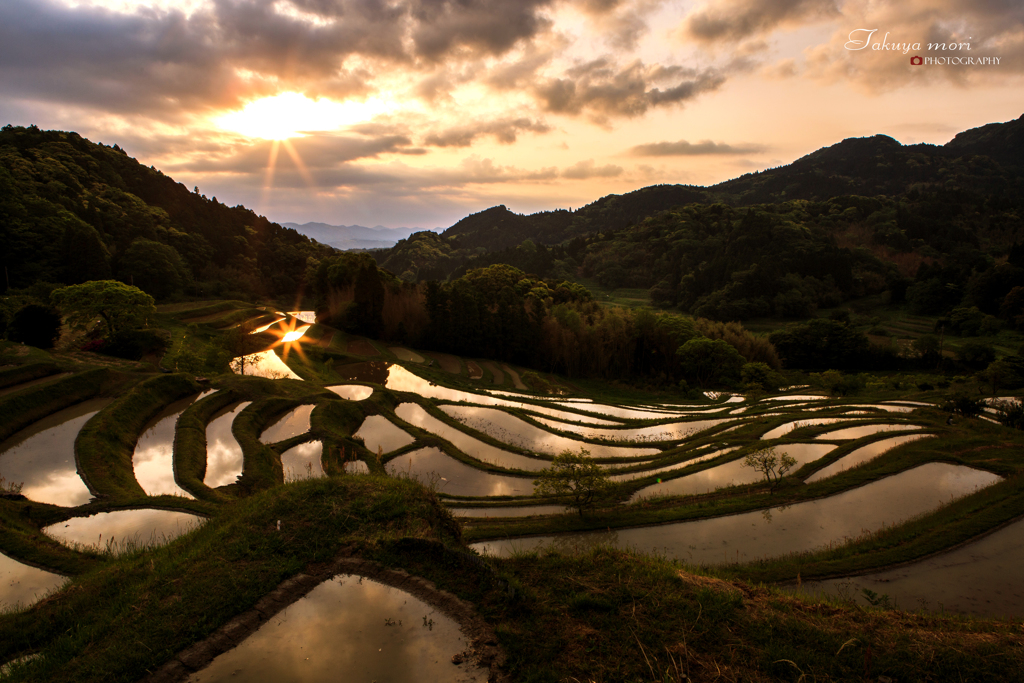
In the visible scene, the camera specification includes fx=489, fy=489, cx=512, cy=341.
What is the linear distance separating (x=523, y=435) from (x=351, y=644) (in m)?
15.9

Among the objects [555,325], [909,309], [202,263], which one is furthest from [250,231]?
[909,309]

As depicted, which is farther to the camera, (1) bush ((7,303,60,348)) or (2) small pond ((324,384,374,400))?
(2) small pond ((324,384,374,400))

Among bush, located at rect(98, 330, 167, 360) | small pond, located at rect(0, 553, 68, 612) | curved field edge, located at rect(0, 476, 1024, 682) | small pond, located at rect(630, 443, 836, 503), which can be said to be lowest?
small pond, located at rect(630, 443, 836, 503)

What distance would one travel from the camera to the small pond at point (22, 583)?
8.20 meters

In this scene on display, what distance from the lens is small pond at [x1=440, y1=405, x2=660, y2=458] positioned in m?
20.9

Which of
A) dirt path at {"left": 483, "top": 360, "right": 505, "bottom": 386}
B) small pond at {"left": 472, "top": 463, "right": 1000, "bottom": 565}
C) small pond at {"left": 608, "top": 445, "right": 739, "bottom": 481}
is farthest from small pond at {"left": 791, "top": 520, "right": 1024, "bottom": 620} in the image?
dirt path at {"left": 483, "top": 360, "right": 505, "bottom": 386}

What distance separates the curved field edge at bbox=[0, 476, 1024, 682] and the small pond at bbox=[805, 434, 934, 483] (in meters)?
Result: 8.95

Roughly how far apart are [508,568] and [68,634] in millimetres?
6411

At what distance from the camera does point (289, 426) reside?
65.2ft

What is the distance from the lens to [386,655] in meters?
6.76

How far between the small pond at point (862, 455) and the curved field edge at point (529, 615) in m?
8.95

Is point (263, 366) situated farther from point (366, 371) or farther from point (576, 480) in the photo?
point (576, 480)

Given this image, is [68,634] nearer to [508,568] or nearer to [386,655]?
[386,655]

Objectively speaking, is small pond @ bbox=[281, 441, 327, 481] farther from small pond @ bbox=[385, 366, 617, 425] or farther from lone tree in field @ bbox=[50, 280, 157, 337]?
lone tree in field @ bbox=[50, 280, 157, 337]
